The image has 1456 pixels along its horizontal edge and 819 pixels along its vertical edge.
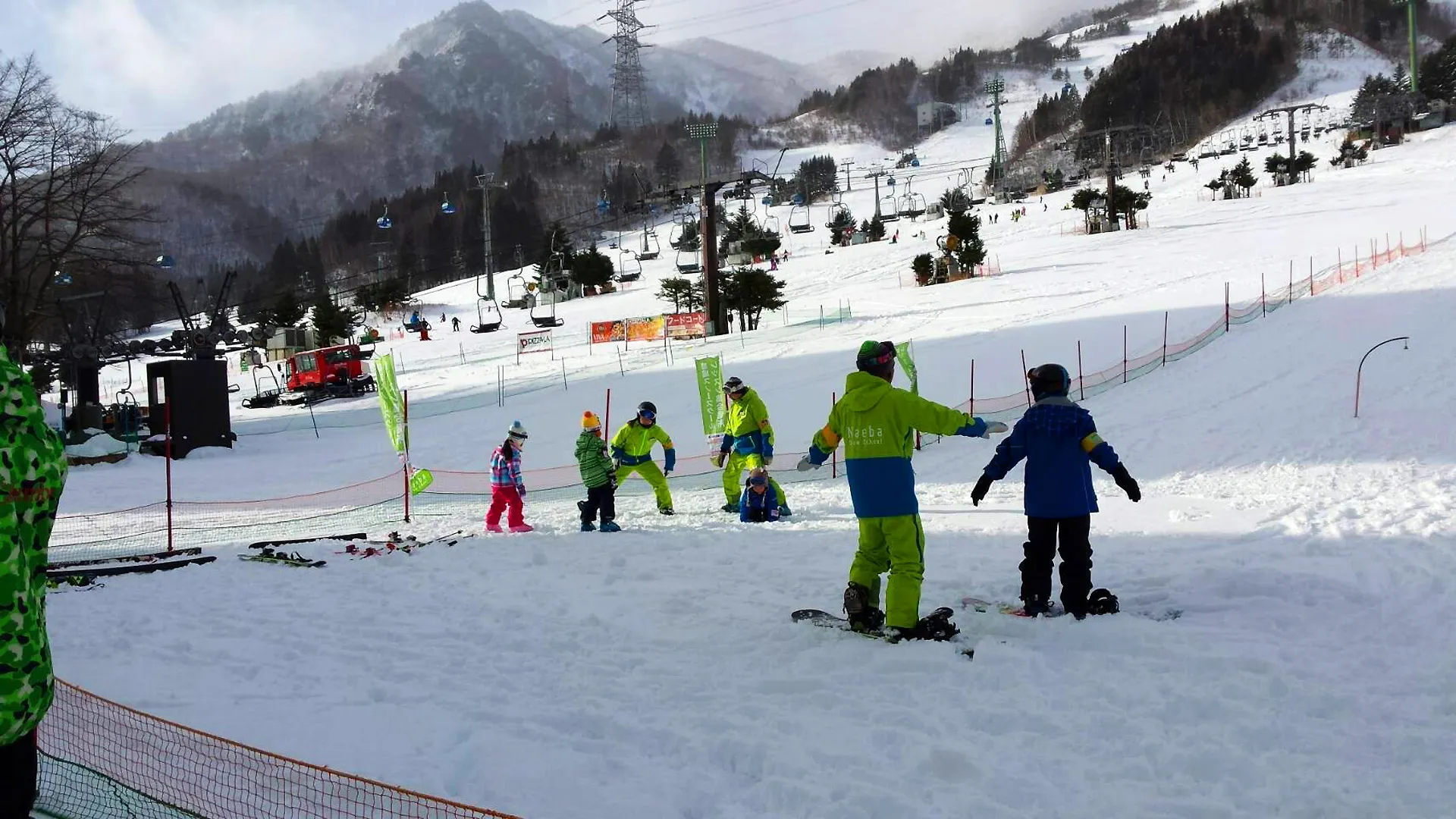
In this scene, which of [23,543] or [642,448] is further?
[642,448]

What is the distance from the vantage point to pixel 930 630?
216 inches

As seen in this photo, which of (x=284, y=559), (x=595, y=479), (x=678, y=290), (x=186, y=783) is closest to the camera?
(x=186, y=783)

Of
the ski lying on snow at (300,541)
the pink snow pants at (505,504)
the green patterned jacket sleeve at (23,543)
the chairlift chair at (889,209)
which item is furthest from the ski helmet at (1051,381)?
the chairlift chair at (889,209)

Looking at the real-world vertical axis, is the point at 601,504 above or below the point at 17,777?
below

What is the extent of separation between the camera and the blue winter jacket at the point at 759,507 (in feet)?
35.9

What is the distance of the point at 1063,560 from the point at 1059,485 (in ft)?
Result: 1.53

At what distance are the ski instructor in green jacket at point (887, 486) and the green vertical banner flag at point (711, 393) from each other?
31.9ft

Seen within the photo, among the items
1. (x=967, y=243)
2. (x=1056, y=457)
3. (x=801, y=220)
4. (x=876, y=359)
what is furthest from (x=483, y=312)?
(x=1056, y=457)

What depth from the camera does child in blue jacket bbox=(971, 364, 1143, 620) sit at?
5816mm

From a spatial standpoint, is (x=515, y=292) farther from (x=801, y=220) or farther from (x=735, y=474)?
(x=735, y=474)

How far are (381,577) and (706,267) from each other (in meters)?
33.5

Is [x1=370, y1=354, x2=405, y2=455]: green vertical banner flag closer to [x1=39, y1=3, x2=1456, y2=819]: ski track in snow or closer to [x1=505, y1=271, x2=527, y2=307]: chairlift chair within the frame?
[x1=39, y1=3, x2=1456, y2=819]: ski track in snow

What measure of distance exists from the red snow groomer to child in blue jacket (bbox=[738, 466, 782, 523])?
2555cm

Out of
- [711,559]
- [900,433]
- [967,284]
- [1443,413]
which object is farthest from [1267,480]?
[967,284]
